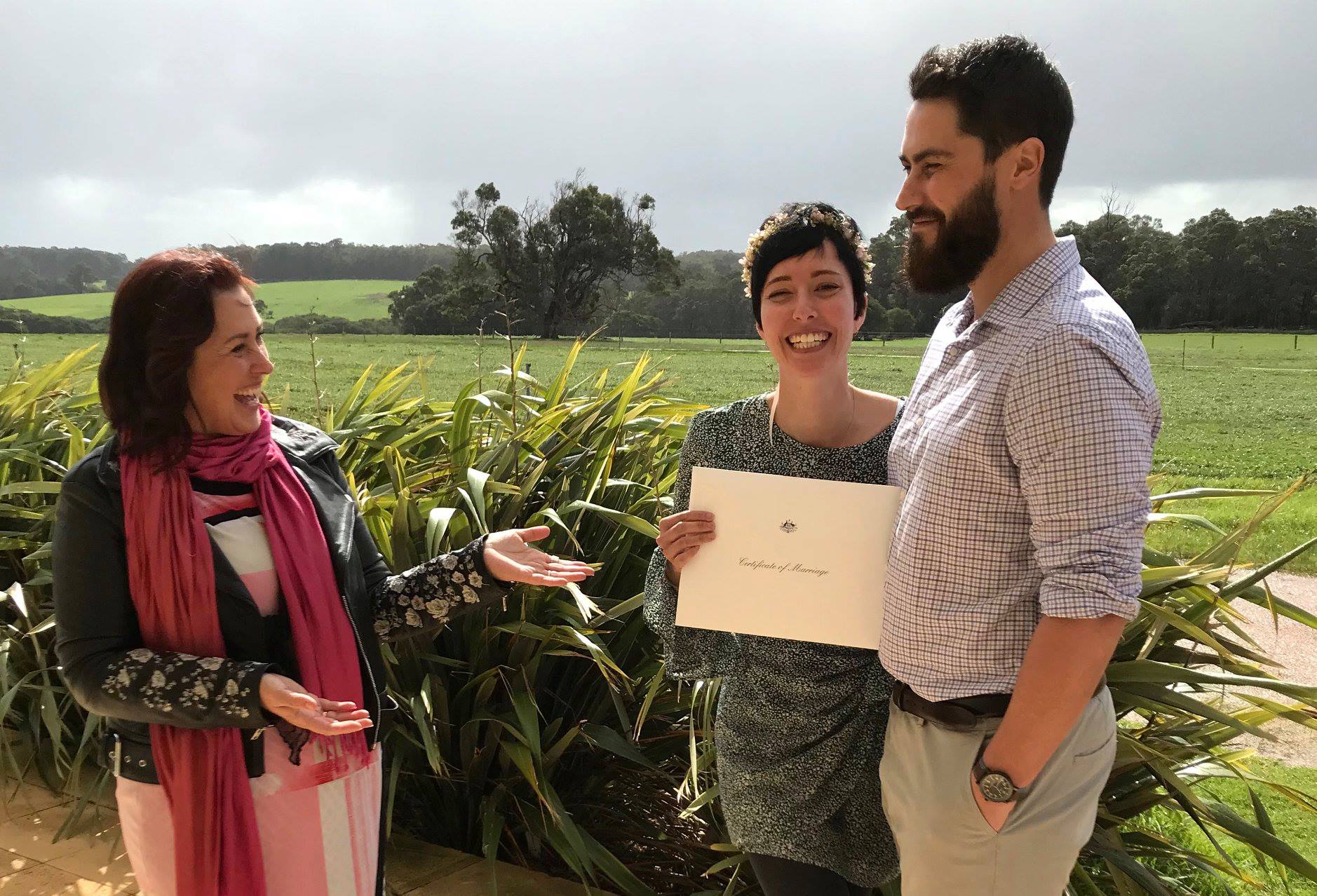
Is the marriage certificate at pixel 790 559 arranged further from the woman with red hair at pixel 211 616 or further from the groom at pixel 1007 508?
the woman with red hair at pixel 211 616

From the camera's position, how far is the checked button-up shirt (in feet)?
3.65

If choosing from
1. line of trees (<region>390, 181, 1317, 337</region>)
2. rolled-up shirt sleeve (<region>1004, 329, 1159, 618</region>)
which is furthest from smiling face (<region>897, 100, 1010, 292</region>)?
line of trees (<region>390, 181, 1317, 337</region>)

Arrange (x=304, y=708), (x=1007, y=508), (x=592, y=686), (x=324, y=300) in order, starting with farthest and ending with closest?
→ 1. (x=324, y=300)
2. (x=592, y=686)
3. (x=304, y=708)
4. (x=1007, y=508)

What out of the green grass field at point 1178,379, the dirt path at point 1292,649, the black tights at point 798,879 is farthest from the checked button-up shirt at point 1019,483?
the green grass field at point 1178,379

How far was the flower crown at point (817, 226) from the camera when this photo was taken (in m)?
1.63

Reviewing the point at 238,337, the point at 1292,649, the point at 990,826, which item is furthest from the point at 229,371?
the point at 1292,649

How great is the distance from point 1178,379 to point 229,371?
6132 mm

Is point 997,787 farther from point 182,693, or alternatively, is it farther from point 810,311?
point 182,693

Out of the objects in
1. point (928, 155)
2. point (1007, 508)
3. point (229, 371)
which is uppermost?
point (928, 155)

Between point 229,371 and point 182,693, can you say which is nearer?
point 182,693

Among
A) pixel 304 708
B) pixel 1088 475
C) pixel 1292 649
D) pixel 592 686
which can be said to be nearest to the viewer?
pixel 1088 475

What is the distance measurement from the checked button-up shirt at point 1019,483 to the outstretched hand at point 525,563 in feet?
2.04

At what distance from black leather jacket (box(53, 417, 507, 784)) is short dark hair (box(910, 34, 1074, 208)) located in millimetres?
1142

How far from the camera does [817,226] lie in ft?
5.33
